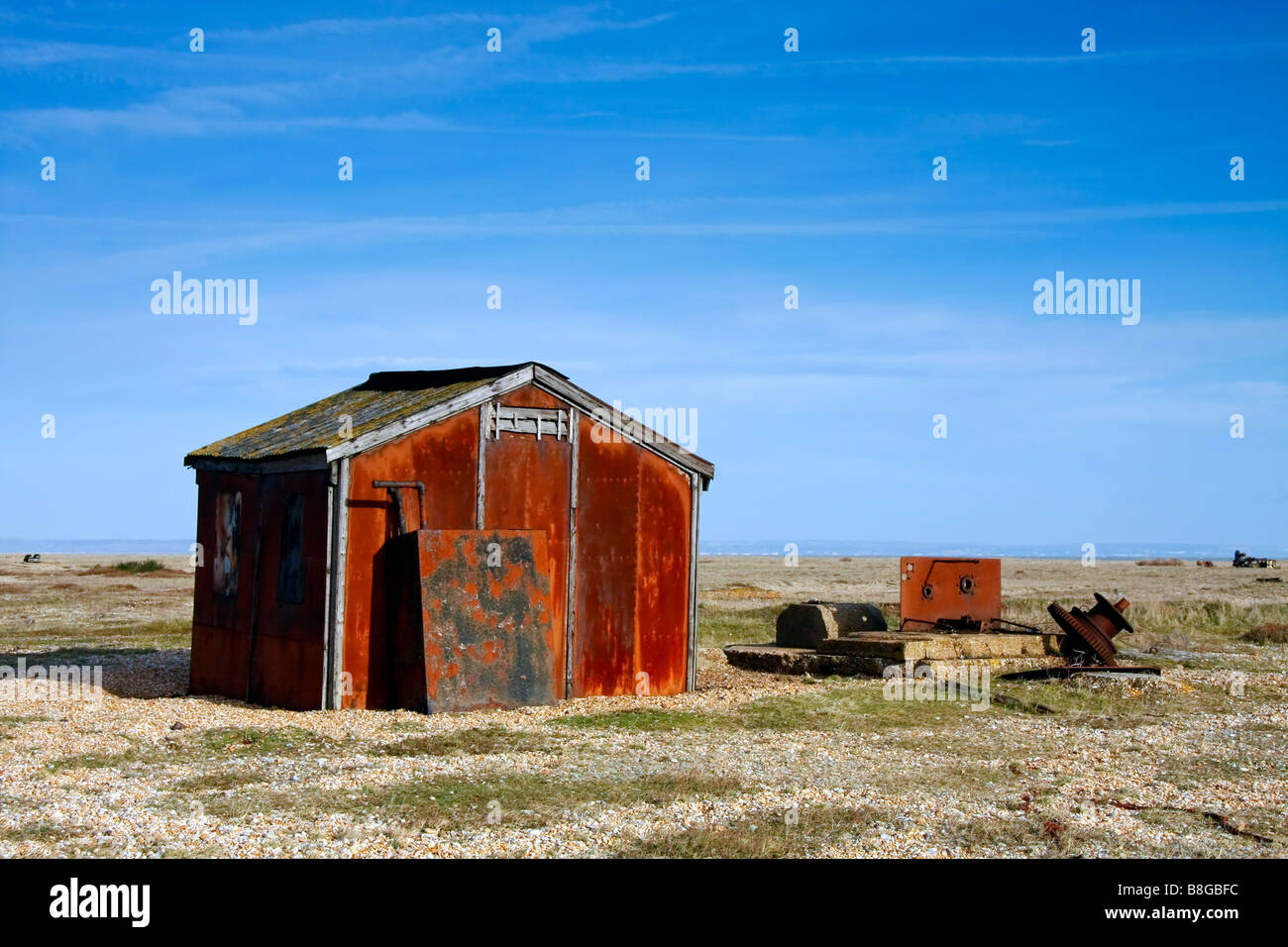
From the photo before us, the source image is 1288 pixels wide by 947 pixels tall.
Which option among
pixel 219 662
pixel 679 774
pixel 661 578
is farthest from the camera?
pixel 661 578

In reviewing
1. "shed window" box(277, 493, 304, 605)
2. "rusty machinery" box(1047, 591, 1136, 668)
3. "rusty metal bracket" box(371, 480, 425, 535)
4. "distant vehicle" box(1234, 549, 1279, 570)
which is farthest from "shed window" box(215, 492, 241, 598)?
"distant vehicle" box(1234, 549, 1279, 570)

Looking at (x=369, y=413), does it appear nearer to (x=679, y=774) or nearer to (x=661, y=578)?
(x=661, y=578)

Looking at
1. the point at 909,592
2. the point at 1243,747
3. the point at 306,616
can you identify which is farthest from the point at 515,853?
the point at 909,592

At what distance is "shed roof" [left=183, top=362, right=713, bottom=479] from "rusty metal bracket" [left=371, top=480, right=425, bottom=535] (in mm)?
567

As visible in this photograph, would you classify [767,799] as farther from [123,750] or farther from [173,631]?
[173,631]

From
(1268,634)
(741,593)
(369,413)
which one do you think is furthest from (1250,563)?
(369,413)

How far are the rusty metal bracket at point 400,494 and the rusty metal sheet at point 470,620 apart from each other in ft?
0.80

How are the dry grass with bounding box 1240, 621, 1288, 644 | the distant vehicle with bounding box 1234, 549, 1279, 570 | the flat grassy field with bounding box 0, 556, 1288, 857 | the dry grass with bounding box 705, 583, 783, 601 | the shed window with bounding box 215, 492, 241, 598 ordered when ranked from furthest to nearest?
the distant vehicle with bounding box 1234, 549, 1279, 570
the dry grass with bounding box 705, 583, 783, 601
the dry grass with bounding box 1240, 621, 1288, 644
the shed window with bounding box 215, 492, 241, 598
the flat grassy field with bounding box 0, 556, 1288, 857

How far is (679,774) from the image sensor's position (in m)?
11.0

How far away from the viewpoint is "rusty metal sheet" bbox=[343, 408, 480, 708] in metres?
14.6

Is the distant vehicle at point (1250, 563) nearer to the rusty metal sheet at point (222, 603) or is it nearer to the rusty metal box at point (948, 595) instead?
the rusty metal box at point (948, 595)

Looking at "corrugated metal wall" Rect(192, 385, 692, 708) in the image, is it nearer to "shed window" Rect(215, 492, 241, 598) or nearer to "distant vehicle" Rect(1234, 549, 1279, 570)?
"shed window" Rect(215, 492, 241, 598)

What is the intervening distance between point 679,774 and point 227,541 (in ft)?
28.0
